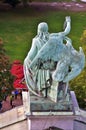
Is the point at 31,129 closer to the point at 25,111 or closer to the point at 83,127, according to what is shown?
the point at 25,111

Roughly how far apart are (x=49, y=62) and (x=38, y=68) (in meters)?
0.48

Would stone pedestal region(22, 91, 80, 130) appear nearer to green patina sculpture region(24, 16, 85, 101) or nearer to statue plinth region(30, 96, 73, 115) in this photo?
statue plinth region(30, 96, 73, 115)

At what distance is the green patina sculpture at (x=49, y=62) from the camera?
1650cm

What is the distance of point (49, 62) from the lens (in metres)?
16.8

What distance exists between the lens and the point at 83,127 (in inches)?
714

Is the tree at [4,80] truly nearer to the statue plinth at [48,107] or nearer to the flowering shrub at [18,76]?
the flowering shrub at [18,76]

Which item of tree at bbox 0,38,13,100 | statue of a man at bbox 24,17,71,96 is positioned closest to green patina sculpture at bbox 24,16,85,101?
statue of a man at bbox 24,17,71,96

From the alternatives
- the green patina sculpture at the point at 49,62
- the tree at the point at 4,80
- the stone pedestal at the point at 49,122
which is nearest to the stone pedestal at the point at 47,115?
the stone pedestal at the point at 49,122

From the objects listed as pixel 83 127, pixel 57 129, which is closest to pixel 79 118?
pixel 83 127

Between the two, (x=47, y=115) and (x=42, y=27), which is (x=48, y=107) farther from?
(x=42, y=27)

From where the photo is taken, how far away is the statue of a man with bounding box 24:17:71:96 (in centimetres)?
1664

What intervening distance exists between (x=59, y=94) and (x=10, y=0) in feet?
94.8

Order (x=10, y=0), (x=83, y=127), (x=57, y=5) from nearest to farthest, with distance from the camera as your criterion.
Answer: (x=83, y=127) < (x=10, y=0) < (x=57, y=5)

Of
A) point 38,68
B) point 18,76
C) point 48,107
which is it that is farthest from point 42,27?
point 18,76
